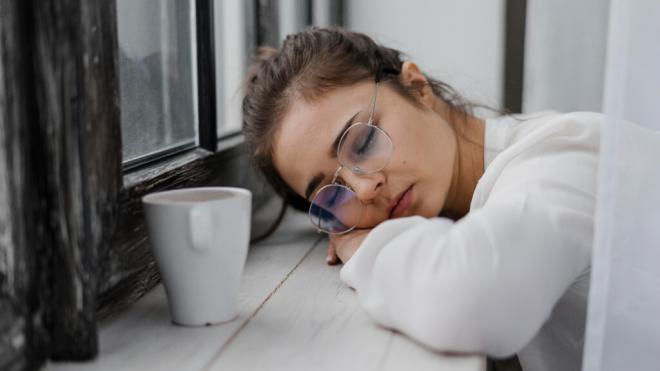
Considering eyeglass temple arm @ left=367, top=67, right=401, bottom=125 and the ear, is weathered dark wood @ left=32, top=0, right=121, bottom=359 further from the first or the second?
the ear

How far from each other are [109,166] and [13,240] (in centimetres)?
13

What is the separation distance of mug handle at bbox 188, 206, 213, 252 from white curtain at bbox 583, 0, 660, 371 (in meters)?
0.33

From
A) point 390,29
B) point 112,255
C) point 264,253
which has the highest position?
point 390,29

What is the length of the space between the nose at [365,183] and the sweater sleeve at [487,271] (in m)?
0.26

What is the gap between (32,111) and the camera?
56 cm

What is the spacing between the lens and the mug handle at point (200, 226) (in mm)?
637

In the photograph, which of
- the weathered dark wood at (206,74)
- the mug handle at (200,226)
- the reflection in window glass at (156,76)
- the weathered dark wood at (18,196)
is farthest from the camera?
the weathered dark wood at (206,74)

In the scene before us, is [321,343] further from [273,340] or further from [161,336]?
[161,336]

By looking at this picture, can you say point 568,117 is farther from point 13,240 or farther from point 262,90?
point 13,240

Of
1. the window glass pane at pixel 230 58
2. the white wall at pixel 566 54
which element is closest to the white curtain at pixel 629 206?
the window glass pane at pixel 230 58

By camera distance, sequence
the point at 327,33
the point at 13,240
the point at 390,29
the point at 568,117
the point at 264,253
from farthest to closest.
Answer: the point at 390,29, the point at 327,33, the point at 264,253, the point at 568,117, the point at 13,240

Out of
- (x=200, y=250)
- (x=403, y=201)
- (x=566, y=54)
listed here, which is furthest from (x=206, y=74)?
(x=566, y=54)

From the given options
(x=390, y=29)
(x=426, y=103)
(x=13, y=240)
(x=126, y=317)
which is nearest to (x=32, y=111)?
(x=13, y=240)

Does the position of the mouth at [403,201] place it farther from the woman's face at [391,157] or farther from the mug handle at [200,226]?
the mug handle at [200,226]
